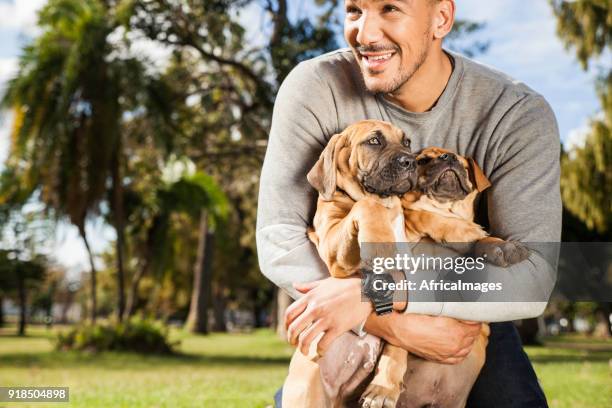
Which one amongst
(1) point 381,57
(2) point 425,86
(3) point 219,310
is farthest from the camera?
(3) point 219,310

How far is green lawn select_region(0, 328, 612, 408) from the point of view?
25.9ft

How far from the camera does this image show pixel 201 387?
942 centimetres

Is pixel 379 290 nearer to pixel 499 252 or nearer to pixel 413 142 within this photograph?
pixel 499 252

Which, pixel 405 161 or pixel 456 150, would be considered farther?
pixel 456 150

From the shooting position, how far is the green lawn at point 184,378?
311 inches

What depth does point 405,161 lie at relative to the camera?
240 cm

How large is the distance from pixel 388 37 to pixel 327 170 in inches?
21.4

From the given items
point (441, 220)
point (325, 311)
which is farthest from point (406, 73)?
point (325, 311)

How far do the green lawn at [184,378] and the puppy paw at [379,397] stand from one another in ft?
15.0

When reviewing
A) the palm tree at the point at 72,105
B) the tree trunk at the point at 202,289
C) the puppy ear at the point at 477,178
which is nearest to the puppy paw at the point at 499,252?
the puppy ear at the point at 477,178

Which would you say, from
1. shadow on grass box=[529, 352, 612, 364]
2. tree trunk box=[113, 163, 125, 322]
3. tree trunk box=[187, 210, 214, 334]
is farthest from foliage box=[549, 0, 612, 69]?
tree trunk box=[187, 210, 214, 334]

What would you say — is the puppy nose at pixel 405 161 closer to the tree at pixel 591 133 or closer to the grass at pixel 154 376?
the grass at pixel 154 376

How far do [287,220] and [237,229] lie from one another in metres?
27.6

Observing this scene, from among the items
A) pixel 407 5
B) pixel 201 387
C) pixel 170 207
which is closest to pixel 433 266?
pixel 407 5
